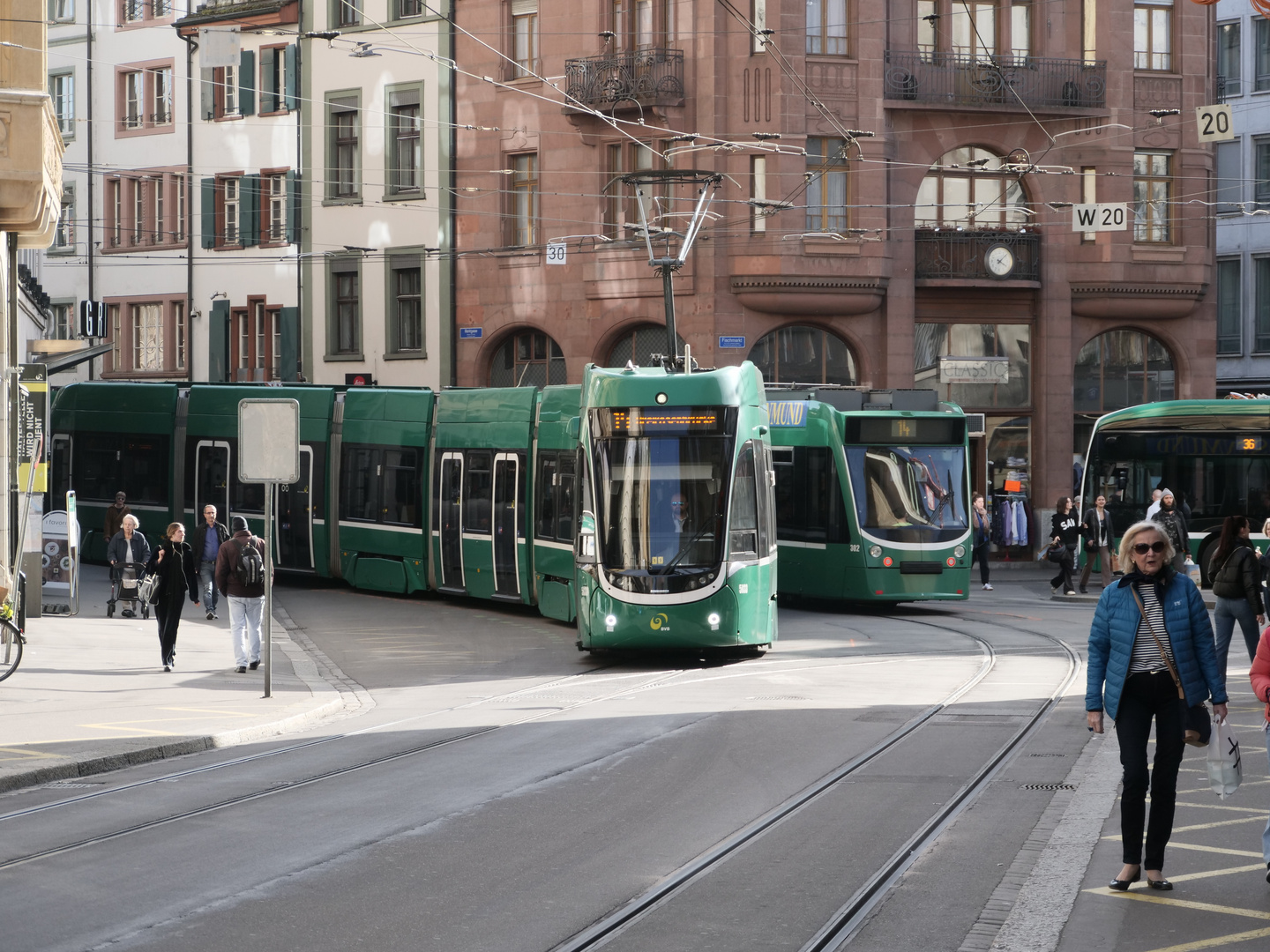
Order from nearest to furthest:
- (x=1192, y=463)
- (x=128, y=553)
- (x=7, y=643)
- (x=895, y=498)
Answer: (x=7, y=643) → (x=128, y=553) → (x=895, y=498) → (x=1192, y=463)

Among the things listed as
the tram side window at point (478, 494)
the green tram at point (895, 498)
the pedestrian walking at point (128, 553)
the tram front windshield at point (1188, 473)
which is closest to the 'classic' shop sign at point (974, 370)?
the tram front windshield at point (1188, 473)

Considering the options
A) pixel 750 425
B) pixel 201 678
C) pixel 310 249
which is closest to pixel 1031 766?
pixel 750 425

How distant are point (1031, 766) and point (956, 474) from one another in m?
14.1

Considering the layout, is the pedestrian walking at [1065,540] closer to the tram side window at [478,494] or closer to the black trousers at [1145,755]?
the tram side window at [478,494]

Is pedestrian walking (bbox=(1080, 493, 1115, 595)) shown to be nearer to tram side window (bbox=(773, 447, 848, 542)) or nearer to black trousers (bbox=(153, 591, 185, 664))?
tram side window (bbox=(773, 447, 848, 542))

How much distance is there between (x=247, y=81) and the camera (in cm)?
4703

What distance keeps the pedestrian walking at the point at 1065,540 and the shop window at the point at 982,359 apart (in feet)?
26.8

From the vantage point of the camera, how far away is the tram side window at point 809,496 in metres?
26.5

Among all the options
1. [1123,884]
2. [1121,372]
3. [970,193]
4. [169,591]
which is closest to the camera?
[1123,884]

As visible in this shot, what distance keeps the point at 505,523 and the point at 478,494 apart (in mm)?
1018

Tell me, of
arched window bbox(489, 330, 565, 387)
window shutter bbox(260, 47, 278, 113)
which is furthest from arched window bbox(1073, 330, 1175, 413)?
window shutter bbox(260, 47, 278, 113)

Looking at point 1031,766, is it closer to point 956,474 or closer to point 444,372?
point 956,474

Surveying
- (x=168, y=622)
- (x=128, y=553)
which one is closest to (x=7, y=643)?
(x=168, y=622)

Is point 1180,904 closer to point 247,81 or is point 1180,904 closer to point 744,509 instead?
point 744,509
